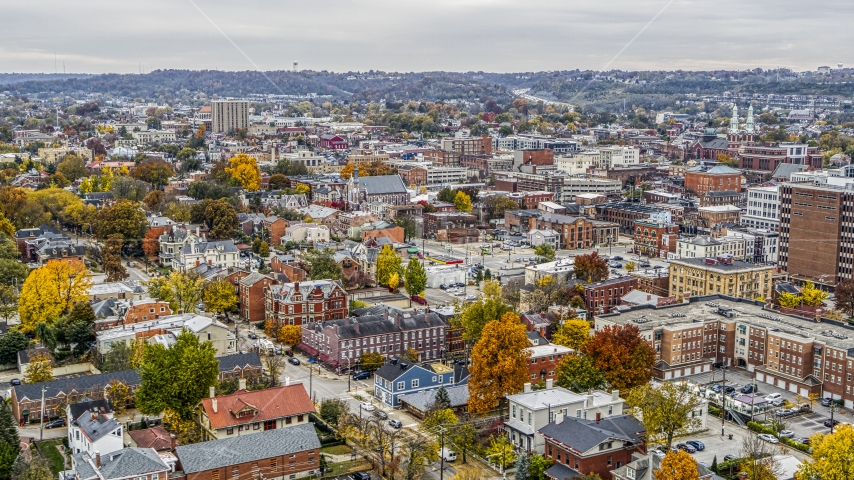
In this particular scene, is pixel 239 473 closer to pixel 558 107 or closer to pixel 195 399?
pixel 195 399

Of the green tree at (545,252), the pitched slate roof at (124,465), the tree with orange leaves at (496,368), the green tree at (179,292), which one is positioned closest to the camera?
the pitched slate roof at (124,465)

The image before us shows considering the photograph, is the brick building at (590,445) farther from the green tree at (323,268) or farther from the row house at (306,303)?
→ the green tree at (323,268)

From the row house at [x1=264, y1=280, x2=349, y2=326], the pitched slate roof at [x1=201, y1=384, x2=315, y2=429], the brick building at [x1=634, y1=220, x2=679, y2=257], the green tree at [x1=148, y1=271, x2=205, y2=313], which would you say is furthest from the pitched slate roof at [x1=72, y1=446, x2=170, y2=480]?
the brick building at [x1=634, y1=220, x2=679, y2=257]

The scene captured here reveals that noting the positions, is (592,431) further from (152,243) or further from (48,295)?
(152,243)

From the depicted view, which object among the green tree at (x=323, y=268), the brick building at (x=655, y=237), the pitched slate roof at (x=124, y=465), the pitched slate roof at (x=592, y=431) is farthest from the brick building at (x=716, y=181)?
the pitched slate roof at (x=124, y=465)

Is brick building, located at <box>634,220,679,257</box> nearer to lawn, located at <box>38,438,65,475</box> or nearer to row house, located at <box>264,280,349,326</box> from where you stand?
row house, located at <box>264,280,349,326</box>

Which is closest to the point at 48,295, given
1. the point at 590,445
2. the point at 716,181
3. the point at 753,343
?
the point at 590,445

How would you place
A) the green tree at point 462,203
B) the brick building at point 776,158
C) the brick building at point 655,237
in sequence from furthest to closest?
the brick building at point 776,158, the green tree at point 462,203, the brick building at point 655,237
